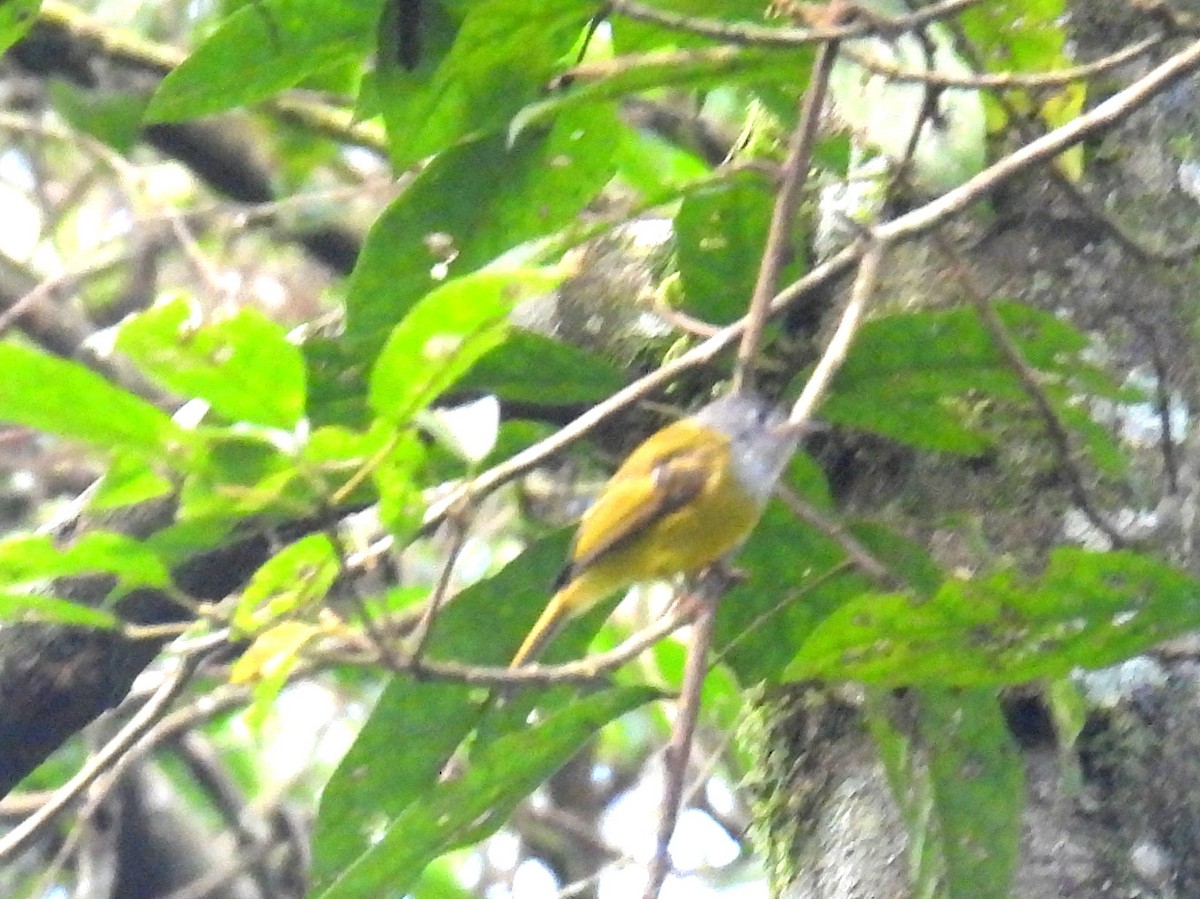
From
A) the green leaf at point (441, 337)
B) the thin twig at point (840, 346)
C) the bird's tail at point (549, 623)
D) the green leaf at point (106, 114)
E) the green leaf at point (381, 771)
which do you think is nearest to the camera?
the green leaf at point (441, 337)

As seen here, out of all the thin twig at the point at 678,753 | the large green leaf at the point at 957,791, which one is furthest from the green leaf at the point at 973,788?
the thin twig at the point at 678,753

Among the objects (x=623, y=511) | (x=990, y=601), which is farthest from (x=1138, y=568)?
(x=623, y=511)

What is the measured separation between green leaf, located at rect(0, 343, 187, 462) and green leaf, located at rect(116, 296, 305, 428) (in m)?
0.03

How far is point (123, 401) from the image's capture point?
105 cm

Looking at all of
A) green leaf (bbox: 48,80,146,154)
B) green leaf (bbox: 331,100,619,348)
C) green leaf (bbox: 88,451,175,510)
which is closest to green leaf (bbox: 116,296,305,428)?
green leaf (bbox: 88,451,175,510)

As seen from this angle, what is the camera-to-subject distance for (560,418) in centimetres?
182

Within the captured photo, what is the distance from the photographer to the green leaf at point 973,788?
55.1 inches

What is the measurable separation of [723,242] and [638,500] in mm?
299

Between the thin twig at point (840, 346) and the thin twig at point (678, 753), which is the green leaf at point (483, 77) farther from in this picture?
the thin twig at point (678, 753)

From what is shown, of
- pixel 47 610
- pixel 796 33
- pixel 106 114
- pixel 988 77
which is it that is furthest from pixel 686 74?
pixel 106 114

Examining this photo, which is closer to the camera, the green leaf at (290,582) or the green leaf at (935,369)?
the green leaf at (290,582)

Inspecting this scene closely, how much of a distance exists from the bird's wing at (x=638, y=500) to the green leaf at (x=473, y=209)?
0.28 metres

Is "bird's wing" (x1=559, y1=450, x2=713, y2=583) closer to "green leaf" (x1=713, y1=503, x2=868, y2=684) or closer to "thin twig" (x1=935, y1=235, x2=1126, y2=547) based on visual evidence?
"green leaf" (x1=713, y1=503, x2=868, y2=684)

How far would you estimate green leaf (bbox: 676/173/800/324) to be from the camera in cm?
158
